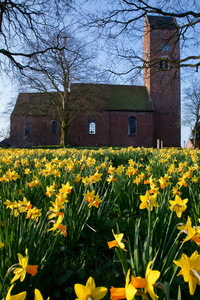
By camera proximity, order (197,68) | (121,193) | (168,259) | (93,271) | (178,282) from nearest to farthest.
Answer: (168,259), (178,282), (93,271), (121,193), (197,68)

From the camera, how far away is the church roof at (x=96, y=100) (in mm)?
24828

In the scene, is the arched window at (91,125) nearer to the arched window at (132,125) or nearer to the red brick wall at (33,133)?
the red brick wall at (33,133)

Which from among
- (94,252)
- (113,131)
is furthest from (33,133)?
(94,252)

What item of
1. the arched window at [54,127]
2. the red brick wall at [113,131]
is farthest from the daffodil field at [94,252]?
the arched window at [54,127]

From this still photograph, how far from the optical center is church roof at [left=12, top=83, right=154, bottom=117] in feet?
81.5

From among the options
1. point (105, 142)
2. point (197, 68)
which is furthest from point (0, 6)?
point (105, 142)

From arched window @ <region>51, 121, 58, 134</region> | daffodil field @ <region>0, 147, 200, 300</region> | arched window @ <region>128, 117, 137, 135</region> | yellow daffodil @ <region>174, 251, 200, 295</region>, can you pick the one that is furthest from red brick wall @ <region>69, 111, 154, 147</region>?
yellow daffodil @ <region>174, 251, 200, 295</region>

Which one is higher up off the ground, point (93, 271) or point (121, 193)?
point (121, 193)

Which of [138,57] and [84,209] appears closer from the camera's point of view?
[84,209]

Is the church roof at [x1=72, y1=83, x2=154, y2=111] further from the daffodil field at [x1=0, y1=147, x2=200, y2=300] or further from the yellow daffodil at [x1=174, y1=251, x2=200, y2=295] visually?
the yellow daffodil at [x1=174, y1=251, x2=200, y2=295]

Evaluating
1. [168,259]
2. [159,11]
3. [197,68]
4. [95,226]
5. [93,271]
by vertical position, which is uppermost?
[159,11]

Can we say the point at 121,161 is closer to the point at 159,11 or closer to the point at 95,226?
the point at 95,226

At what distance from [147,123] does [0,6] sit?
75.9ft

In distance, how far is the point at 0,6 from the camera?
29.4 feet
